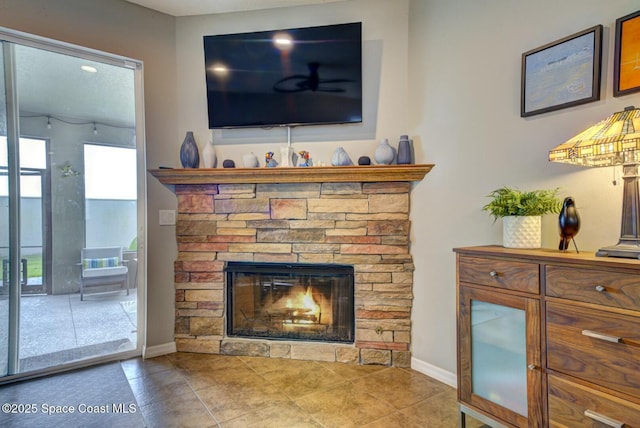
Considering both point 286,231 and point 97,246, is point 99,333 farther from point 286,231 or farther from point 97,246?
point 286,231

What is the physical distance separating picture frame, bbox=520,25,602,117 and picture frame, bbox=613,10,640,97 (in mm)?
61

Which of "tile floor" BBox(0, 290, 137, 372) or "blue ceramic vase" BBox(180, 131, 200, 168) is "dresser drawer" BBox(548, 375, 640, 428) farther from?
Result: "tile floor" BBox(0, 290, 137, 372)

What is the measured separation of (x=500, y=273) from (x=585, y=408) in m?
0.55

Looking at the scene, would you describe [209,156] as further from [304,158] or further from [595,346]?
[595,346]

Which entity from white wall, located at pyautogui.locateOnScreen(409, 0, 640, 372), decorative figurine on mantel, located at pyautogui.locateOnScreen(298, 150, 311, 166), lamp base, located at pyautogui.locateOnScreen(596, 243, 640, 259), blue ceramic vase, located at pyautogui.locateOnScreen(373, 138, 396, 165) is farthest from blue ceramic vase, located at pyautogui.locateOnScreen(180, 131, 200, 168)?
lamp base, located at pyautogui.locateOnScreen(596, 243, 640, 259)

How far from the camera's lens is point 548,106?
1.59 metres

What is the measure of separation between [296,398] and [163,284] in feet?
4.59

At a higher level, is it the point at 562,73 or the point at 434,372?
the point at 562,73

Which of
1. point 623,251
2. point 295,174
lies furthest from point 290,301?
point 623,251

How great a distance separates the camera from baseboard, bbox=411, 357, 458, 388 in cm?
205

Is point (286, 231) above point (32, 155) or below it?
below

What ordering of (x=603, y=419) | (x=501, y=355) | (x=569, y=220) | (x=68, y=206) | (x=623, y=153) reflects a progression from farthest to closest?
(x=68, y=206), (x=501, y=355), (x=569, y=220), (x=623, y=153), (x=603, y=419)

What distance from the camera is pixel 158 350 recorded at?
250 cm

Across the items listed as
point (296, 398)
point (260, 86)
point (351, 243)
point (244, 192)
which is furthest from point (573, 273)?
point (260, 86)
